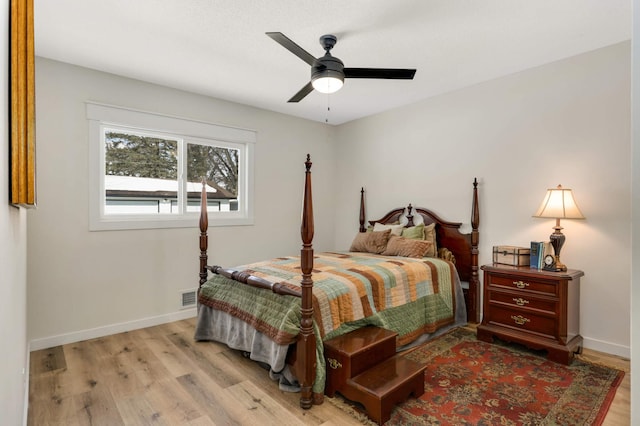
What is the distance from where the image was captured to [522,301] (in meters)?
2.98

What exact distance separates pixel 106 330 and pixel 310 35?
10.8 ft

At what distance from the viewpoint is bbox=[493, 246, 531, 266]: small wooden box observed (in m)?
3.15

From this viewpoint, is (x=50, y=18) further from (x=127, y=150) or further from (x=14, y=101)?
(x=14, y=101)

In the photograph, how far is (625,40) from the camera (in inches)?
109

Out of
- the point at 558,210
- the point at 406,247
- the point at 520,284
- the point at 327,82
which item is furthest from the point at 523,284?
the point at 327,82

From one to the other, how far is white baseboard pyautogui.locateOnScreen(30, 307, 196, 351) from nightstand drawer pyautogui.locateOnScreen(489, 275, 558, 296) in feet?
10.5

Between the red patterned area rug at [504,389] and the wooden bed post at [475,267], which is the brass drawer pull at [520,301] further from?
the wooden bed post at [475,267]

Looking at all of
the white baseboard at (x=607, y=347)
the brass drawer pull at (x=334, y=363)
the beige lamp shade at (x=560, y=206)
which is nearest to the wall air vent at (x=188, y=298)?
the brass drawer pull at (x=334, y=363)

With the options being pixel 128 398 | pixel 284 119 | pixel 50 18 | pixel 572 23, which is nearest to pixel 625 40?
pixel 572 23

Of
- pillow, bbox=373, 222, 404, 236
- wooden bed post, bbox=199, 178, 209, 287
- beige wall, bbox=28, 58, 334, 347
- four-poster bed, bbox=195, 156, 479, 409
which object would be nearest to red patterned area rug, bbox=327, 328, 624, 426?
four-poster bed, bbox=195, 156, 479, 409

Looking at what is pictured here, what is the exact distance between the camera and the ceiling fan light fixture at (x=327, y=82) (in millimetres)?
2371

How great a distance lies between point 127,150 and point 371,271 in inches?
110

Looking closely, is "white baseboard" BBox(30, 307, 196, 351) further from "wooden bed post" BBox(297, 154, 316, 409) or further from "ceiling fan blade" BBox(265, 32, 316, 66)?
"ceiling fan blade" BBox(265, 32, 316, 66)

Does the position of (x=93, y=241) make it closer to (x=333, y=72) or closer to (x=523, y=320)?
(x=333, y=72)
